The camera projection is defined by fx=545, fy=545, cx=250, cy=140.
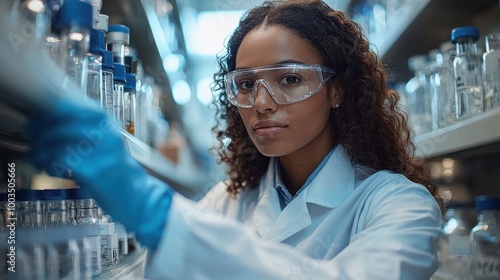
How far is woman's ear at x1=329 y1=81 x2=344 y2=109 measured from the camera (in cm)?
160

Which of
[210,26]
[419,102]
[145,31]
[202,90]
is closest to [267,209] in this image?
[145,31]

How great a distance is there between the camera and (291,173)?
5.58 ft

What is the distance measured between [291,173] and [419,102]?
46.3 inches

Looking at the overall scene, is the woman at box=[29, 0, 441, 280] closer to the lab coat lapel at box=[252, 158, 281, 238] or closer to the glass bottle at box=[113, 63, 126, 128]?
the lab coat lapel at box=[252, 158, 281, 238]

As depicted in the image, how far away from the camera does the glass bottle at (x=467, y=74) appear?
1.89 meters

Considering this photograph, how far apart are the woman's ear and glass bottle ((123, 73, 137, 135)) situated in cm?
63

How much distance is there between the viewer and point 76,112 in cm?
80

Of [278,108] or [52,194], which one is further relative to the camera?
[278,108]

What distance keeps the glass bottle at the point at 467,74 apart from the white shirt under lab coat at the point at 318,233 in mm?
601

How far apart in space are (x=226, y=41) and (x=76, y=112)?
1.12m

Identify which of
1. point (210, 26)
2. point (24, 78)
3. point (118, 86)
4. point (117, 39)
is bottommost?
point (24, 78)

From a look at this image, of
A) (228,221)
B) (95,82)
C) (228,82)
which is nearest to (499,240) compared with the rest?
(228,82)

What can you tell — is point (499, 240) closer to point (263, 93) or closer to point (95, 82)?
point (263, 93)

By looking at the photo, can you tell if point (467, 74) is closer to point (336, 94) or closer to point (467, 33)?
point (467, 33)
